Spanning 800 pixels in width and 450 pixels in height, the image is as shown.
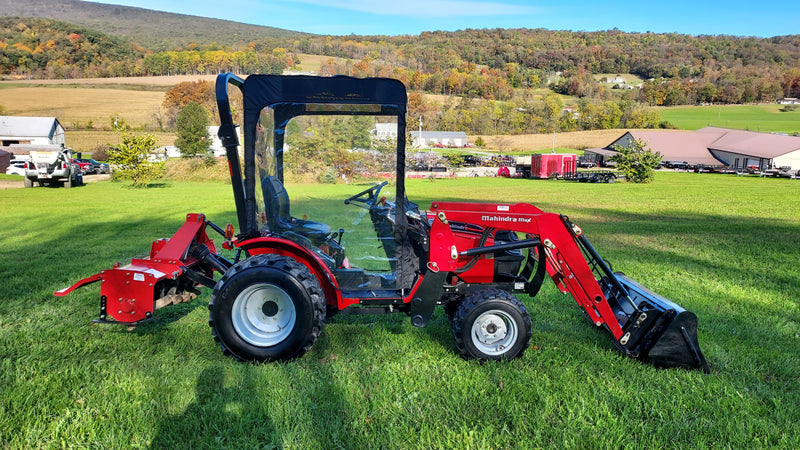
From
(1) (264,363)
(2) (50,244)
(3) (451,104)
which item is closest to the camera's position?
(1) (264,363)

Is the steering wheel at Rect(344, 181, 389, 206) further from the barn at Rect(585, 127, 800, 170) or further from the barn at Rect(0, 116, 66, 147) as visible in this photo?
the barn at Rect(0, 116, 66, 147)

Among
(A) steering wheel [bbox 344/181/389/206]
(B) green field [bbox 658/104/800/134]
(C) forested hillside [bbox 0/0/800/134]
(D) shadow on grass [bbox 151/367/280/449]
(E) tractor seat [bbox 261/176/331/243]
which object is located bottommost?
(D) shadow on grass [bbox 151/367/280/449]

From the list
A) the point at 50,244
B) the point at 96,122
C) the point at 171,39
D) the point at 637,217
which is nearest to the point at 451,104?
the point at 96,122

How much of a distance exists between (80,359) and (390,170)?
3.16 meters

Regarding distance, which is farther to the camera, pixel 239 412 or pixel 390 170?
pixel 390 170

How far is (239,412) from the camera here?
363 cm

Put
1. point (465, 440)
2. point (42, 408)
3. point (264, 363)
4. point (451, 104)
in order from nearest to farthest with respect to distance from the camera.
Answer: point (465, 440) < point (42, 408) < point (264, 363) < point (451, 104)

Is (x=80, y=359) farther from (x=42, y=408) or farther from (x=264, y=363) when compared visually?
(x=264, y=363)

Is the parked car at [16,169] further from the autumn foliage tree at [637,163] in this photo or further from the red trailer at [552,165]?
the autumn foliage tree at [637,163]

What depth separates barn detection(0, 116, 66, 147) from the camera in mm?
59625

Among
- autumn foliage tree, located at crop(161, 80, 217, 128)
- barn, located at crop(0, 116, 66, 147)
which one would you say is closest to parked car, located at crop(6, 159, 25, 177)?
barn, located at crop(0, 116, 66, 147)

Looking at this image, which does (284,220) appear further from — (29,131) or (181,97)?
(181,97)

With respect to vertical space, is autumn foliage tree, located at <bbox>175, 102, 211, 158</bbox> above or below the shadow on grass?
above

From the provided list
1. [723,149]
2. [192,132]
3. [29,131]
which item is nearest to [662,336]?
[192,132]
